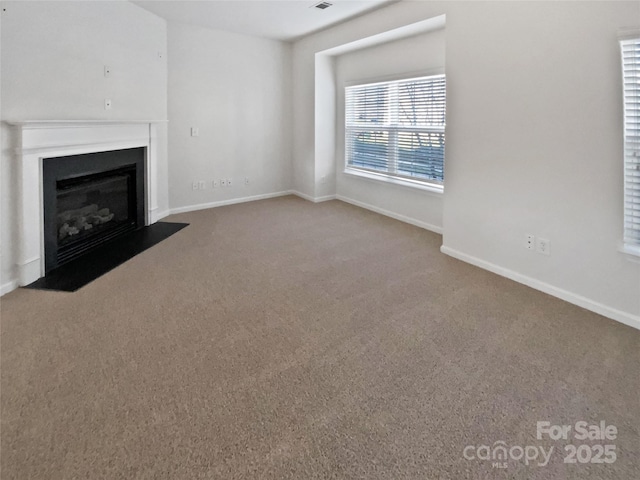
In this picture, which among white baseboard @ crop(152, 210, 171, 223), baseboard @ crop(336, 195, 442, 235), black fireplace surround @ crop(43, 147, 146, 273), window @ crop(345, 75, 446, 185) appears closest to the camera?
black fireplace surround @ crop(43, 147, 146, 273)

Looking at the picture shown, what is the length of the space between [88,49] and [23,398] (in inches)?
124

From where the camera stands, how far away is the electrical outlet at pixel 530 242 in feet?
9.45

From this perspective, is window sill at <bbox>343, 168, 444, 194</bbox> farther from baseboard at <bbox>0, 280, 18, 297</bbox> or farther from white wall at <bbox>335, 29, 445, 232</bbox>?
baseboard at <bbox>0, 280, 18, 297</bbox>

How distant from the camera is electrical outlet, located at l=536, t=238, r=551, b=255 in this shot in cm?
279

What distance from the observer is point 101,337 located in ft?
7.17

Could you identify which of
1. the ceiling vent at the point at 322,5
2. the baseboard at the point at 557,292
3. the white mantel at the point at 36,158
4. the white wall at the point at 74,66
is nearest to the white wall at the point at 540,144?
the baseboard at the point at 557,292

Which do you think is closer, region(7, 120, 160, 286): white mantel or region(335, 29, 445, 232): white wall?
region(7, 120, 160, 286): white mantel

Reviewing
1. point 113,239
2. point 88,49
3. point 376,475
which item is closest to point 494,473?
point 376,475

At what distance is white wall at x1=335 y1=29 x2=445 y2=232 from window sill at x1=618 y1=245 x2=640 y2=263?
210 centimetres

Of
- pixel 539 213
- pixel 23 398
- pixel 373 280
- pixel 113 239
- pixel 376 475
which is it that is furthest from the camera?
pixel 113 239

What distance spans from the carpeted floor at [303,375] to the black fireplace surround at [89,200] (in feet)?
1.95

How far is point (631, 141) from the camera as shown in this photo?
2246mm

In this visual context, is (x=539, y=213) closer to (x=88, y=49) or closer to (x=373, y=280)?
(x=373, y=280)

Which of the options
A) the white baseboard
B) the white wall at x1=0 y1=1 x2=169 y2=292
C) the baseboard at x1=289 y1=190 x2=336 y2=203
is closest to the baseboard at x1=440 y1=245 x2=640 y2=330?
the baseboard at x1=289 y1=190 x2=336 y2=203
